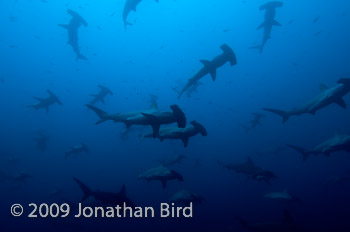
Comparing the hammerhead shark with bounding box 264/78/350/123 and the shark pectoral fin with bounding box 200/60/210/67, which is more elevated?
the shark pectoral fin with bounding box 200/60/210/67

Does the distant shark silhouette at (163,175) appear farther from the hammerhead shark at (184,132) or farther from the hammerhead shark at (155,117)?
the hammerhead shark at (155,117)

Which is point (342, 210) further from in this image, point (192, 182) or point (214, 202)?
point (192, 182)

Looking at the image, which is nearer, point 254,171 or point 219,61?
point 219,61

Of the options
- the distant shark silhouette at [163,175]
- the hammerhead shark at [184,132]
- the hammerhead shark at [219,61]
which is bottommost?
the distant shark silhouette at [163,175]

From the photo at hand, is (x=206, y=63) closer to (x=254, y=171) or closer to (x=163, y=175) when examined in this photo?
(x=163, y=175)

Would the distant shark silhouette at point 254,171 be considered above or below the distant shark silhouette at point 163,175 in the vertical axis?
above

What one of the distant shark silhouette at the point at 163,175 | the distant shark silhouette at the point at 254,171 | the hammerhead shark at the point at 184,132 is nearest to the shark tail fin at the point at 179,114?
the hammerhead shark at the point at 184,132

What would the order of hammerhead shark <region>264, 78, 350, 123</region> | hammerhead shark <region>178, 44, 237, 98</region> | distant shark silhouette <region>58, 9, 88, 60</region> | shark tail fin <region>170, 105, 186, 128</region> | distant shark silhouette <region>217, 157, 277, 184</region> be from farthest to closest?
distant shark silhouette <region>58, 9, 88, 60</region> < distant shark silhouette <region>217, 157, 277, 184</region> < hammerhead shark <region>178, 44, 237, 98</region> < hammerhead shark <region>264, 78, 350, 123</region> < shark tail fin <region>170, 105, 186, 128</region>

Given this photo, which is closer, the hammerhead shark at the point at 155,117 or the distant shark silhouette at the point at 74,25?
the hammerhead shark at the point at 155,117

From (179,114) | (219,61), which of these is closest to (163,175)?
(179,114)

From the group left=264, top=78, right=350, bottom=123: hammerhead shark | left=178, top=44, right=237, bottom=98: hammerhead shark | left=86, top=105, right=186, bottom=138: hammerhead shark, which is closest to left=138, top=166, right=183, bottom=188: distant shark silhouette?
left=86, top=105, right=186, bottom=138: hammerhead shark

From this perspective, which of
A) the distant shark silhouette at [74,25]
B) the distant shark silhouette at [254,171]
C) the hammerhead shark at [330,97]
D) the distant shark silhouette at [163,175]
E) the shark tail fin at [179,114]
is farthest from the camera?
the distant shark silhouette at [74,25]

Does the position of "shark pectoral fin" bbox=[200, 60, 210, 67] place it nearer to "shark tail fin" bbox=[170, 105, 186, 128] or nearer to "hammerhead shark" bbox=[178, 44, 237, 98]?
"hammerhead shark" bbox=[178, 44, 237, 98]

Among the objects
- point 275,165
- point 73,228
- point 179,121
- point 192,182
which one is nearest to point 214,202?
point 192,182
